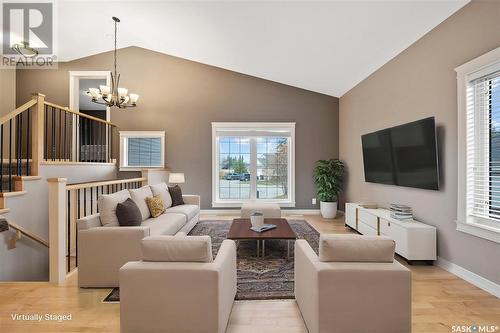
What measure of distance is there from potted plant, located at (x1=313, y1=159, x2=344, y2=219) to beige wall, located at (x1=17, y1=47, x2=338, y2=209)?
63.5 inches

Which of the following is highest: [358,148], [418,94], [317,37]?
[317,37]

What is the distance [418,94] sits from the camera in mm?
3674

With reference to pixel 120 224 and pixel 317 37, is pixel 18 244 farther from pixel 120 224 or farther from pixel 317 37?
pixel 317 37

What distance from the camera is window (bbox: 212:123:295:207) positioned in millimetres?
6699

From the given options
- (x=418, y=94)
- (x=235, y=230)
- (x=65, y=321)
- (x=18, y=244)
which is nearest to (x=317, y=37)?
(x=418, y=94)

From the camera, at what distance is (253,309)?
2.33 metres

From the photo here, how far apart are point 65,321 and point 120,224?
1.11 meters

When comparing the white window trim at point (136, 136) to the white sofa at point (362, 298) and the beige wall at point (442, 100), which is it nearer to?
the beige wall at point (442, 100)

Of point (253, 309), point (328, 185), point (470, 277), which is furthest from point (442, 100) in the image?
point (253, 309)

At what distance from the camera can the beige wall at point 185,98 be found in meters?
6.63

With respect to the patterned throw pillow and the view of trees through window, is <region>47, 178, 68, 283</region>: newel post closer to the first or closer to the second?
the patterned throw pillow

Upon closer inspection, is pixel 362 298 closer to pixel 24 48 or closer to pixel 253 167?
pixel 253 167

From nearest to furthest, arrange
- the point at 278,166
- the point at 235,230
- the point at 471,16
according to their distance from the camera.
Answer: the point at 471,16 < the point at 235,230 < the point at 278,166

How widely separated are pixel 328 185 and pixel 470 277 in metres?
3.50
